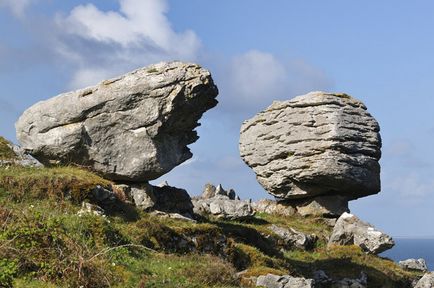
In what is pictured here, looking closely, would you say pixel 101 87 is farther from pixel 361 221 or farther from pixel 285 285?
pixel 361 221

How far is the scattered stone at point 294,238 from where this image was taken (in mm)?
37225

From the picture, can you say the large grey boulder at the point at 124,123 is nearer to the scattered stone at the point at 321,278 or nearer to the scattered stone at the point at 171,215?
the scattered stone at the point at 171,215

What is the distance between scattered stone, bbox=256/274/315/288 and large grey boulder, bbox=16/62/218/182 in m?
9.14

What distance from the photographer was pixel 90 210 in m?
Result: 23.7

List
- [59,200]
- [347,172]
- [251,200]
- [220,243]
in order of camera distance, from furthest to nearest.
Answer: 1. [251,200]
2. [347,172]
3. [220,243]
4. [59,200]

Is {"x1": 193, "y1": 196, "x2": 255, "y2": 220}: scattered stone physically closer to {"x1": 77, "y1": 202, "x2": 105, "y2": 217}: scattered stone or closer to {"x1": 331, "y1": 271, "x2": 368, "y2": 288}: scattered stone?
{"x1": 331, "y1": 271, "x2": 368, "y2": 288}: scattered stone

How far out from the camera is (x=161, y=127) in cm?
2969

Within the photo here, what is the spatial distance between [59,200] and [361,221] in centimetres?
2328

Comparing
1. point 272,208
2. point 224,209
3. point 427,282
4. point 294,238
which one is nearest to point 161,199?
point 224,209

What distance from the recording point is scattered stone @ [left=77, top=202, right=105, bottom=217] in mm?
23078

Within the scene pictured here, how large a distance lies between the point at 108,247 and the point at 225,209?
20.5m

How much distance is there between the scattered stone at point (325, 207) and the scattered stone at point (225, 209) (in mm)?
7540

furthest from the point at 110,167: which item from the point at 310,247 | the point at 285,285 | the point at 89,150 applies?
the point at 310,247

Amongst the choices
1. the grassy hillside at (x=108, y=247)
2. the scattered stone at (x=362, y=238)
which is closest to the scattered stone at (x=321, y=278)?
the grassy hillside at (x=108, y=247)
